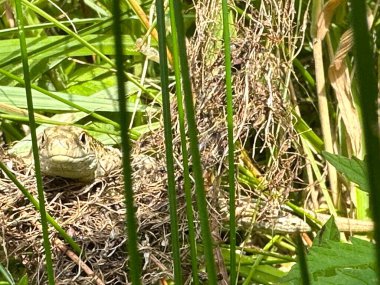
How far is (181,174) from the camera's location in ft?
6.05

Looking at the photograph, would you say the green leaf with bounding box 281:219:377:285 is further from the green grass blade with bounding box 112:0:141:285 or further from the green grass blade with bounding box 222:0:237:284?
the green grass blade with bounding box 112:0:141:285

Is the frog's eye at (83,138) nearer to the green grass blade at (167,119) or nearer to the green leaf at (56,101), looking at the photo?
the green leaf at (56,101)

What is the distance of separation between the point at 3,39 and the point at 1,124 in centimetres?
27

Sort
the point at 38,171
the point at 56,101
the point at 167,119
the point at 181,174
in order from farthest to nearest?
the point at 56,101, the point at 181,174, the point at 38,171, the point at 167,119

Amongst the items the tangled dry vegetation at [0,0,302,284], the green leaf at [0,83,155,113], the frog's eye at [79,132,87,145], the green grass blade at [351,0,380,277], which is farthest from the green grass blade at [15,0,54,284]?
the green leaf at [0,83,155,113]

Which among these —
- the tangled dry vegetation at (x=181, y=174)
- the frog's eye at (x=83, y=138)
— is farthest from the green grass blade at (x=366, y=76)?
the frog's eye at (x=83, y=138)

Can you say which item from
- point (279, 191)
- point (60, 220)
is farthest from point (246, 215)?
point (60, 220)

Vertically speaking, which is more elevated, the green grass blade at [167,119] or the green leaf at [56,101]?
the green grass blade at [167,119]

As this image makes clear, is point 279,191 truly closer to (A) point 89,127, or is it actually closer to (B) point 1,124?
(A) point 89,127

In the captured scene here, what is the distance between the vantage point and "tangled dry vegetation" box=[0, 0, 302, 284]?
1.75 m

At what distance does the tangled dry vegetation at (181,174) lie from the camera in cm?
175

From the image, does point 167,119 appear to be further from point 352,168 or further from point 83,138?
point 83,138

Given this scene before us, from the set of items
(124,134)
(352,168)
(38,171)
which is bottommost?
(352,168)

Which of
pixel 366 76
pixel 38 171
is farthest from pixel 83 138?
pixel 366 76
